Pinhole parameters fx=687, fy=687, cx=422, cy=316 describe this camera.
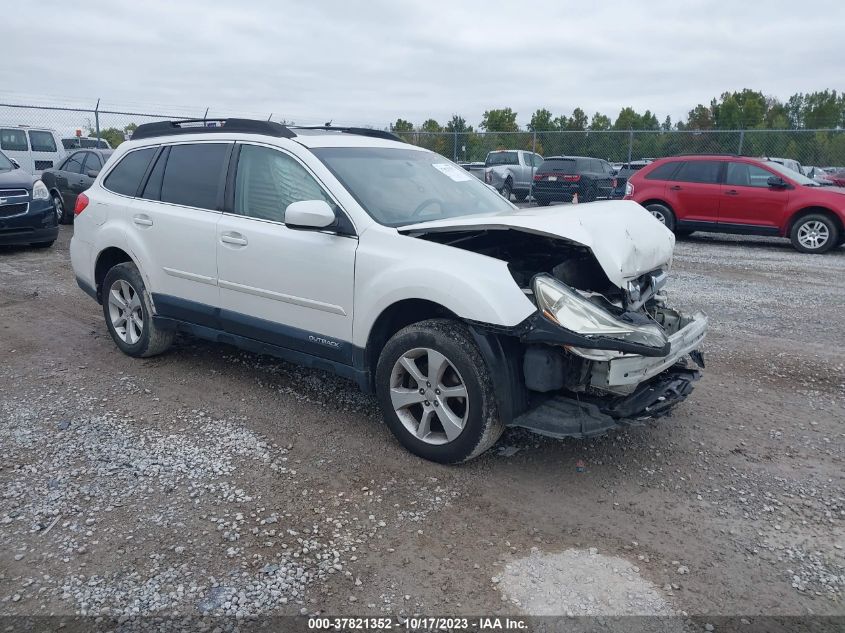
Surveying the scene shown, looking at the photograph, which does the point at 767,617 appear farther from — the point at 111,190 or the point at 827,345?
the point at 111,190

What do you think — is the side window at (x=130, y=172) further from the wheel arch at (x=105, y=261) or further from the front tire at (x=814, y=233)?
the front tire at (x=814, y=233)

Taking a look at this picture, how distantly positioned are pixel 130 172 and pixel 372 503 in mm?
3668

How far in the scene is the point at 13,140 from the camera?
17.9 metres

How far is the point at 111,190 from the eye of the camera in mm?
5695

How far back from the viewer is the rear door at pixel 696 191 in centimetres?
1285

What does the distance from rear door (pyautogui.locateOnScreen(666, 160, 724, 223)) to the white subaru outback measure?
9057 millimetres

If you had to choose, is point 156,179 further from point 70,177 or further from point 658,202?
point 658,202

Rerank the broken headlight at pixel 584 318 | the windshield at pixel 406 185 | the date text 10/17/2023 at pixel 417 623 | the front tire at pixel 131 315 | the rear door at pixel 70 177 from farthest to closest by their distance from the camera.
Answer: the rear door at pixel 70 177
the front tire at pixel 131 315
the windshield at pixel 406 185
the broken headlight at pixel 584 318
the date text 10/17/2023 at pixel 417 623

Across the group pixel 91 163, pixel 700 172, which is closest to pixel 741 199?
pixel 700 172

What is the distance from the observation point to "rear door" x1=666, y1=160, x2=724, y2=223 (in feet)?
42.2

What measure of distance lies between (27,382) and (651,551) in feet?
14.7

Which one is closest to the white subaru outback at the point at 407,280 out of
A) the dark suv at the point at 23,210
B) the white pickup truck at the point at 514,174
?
the dark suv at the point at 23,210

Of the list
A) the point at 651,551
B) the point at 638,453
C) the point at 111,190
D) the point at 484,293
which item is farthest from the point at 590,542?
the point at 111,190

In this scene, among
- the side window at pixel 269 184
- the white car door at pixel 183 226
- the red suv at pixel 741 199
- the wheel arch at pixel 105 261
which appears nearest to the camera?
the side window at pixel 269 184
